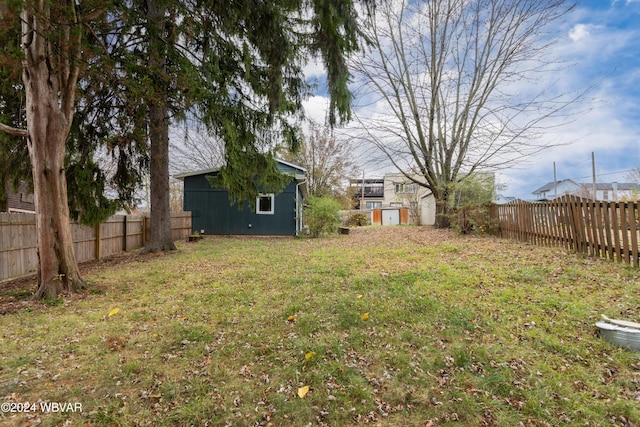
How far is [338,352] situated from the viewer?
2.96 m

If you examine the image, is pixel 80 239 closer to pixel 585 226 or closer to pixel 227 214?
pixel 227 214

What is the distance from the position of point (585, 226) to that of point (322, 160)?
64.3 ft

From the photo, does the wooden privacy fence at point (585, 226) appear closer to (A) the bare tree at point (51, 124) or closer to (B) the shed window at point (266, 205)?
(A) the bare tree at point (51, 124)

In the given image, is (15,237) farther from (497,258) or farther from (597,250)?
(597,250)

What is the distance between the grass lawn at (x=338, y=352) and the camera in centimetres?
218

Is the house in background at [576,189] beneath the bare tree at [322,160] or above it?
beneath

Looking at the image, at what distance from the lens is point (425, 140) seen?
46.3ft

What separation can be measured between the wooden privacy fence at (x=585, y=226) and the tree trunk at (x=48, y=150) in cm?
959

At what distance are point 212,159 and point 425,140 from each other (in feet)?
56.7

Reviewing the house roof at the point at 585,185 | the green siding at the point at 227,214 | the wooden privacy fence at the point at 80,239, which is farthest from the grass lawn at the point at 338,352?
the house roof at the point at 585,185

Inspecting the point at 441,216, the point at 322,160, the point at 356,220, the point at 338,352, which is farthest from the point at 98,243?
the point at 356,220

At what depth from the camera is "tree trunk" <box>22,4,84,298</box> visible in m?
4.78

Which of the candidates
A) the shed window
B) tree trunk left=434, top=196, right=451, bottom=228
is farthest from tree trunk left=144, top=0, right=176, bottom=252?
tree trunk left=434, top=196, right=451, bottom=228

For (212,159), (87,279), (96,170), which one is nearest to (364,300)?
(87,279)
